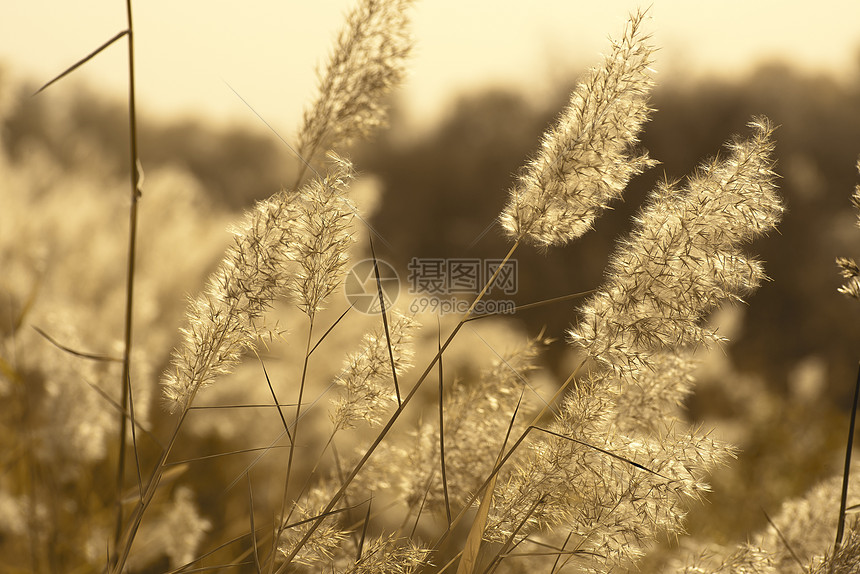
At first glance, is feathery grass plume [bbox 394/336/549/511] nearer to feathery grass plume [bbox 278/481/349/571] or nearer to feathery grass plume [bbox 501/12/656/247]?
feathery grass plume [bbox 278/481/349/571]

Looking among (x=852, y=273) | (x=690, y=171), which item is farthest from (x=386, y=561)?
(x=690, y=171)

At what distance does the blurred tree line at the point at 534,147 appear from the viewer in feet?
25.1

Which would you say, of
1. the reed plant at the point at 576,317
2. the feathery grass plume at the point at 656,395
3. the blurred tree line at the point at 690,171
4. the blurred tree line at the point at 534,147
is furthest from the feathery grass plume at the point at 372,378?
the blurred tree line at the point at 690,171

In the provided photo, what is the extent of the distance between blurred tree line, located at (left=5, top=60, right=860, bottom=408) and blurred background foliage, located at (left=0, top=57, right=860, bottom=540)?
0.11 ft

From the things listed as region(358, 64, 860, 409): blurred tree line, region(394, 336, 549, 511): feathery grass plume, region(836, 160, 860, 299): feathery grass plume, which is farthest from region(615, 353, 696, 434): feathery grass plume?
region(358, 64, 860, 409): blurred tree line

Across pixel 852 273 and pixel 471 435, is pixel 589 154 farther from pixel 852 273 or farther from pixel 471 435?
pixel 471 435

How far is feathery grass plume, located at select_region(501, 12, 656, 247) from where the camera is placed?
82cm

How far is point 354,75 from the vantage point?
39.5 inches

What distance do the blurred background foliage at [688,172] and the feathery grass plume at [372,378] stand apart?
164cm

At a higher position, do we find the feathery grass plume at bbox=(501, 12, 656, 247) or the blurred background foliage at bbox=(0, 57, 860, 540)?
the blurred background foliage at bbox=(0, 57, 860, 540)

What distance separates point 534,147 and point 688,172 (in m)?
2.71

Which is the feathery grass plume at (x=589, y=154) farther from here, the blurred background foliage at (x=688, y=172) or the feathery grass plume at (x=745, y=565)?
the blurred background foliage at (x=688, y=172)

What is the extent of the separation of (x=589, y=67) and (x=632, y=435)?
61 cm

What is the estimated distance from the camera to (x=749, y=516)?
2314mm
